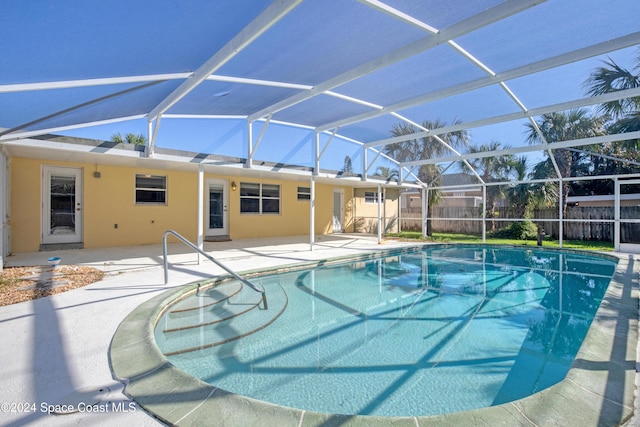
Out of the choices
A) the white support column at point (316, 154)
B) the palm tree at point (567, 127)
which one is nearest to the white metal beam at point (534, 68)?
the white support column at point (316, 154)

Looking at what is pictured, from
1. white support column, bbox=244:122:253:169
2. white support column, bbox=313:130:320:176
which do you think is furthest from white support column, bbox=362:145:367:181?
white support column, bbox=244:122:253:169

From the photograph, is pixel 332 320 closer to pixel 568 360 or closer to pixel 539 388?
pixel 539 388

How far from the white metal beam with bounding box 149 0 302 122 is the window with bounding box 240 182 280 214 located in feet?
22.0

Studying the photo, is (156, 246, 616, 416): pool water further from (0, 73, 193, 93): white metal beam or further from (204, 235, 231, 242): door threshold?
(204, 235, 231, 242): door threshold

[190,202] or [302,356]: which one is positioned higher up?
[190,202]

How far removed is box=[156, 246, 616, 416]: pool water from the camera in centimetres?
280

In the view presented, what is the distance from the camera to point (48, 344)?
293cm

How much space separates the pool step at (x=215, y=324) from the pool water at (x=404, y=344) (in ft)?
0.34

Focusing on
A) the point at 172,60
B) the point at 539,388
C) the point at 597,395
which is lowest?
the point at 539,388

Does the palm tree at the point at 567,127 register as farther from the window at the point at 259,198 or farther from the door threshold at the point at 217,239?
the door threshold at the point at 217,239

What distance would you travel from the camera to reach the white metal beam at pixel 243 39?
341cm

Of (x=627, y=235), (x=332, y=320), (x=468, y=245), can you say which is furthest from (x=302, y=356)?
(x=627, y=235)

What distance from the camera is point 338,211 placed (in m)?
16.3

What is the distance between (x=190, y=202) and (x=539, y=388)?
35.1 feet
